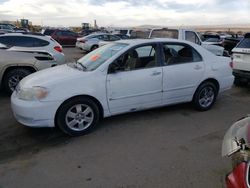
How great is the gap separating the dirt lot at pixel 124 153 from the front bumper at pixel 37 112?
32 cm

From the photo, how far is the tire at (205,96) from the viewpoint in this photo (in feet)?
19.5

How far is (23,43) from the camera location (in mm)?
8320

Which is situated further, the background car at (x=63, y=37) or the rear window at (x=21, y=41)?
the background car at (x=63, y=37)

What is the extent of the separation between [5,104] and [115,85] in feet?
10.4

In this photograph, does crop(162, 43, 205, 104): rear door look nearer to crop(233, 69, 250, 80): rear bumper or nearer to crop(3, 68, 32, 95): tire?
crop(233, 69, 250, 80): rear bumper

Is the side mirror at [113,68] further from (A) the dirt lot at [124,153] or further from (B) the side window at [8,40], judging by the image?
(B) the side window at [8,40]

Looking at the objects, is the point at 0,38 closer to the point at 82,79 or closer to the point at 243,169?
the point at 82,79

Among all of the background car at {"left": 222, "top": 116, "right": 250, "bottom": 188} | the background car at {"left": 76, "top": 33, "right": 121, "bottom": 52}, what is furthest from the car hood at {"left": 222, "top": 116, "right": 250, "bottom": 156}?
the background car at {"left": 76, "top": 33, "right": 121, "bottom": 52}

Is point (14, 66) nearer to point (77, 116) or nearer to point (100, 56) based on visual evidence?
point (100, 56)

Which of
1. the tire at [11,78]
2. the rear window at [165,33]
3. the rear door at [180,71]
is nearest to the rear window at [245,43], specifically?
the rear door at [180,71]

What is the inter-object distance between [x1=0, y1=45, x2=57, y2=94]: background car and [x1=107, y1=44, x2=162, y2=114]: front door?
347 centimetres

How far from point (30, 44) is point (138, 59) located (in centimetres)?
436

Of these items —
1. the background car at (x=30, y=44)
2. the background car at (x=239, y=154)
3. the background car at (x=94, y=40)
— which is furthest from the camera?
the background car at (x=94, y=40)

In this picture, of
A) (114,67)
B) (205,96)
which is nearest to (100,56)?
(114,67)
